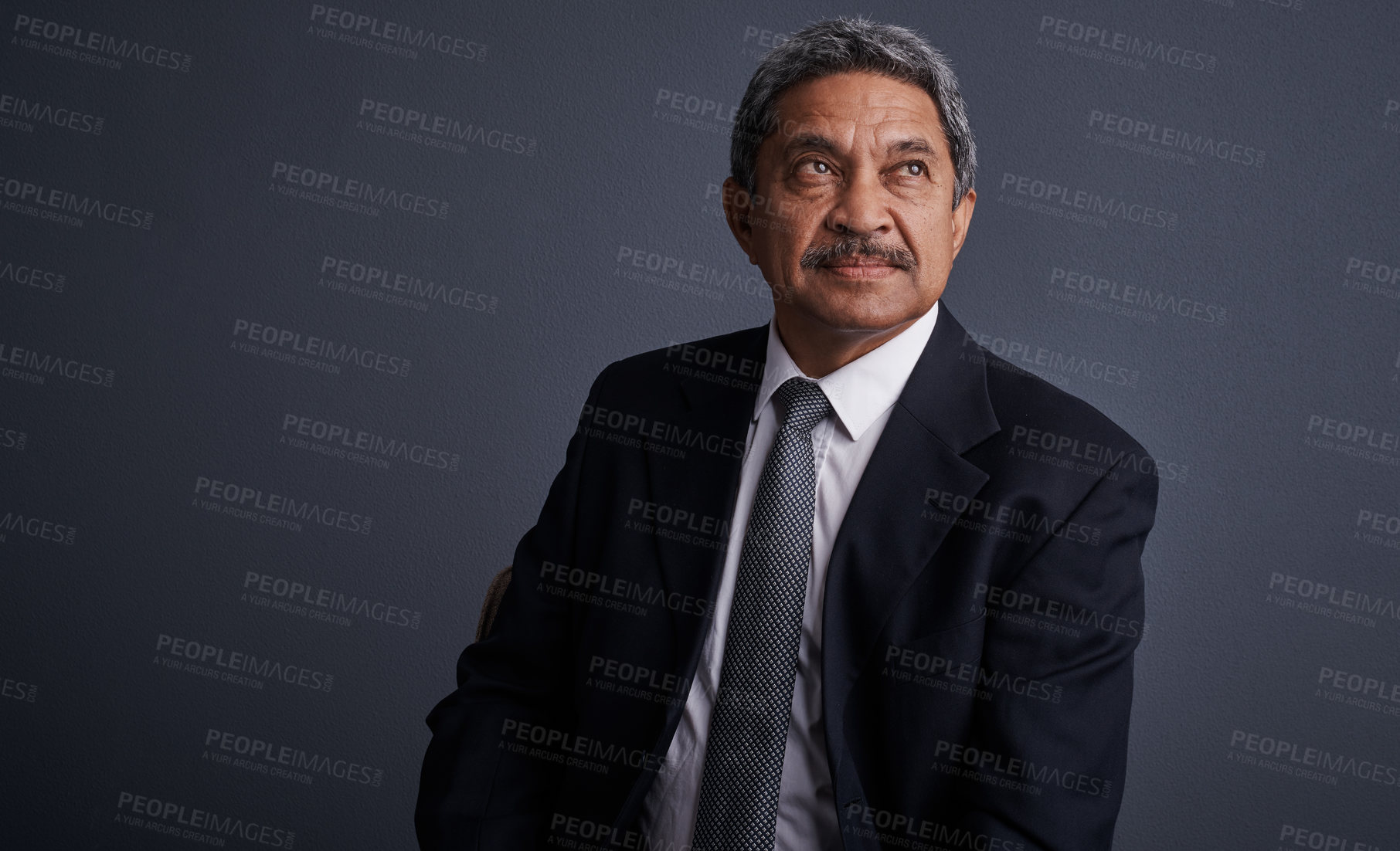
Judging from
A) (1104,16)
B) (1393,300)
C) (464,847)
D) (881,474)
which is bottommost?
(464,847)

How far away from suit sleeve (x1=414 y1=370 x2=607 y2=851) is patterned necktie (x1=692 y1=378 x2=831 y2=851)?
14.1 inches

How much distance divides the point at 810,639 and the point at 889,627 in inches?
5.0

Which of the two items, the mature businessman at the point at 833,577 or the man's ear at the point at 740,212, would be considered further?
the man's ear at the point at 740,212

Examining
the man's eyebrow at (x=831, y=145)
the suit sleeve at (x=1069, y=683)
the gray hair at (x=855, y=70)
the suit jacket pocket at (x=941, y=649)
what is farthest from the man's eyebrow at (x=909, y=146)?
the suit jacket pocket at (x=941, y=649)

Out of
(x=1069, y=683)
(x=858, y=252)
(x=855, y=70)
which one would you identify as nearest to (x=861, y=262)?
(x=858, y=252)

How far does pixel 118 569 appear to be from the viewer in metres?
2.92

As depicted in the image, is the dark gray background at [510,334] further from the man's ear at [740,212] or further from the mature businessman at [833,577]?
the mature businessman at [833,577]

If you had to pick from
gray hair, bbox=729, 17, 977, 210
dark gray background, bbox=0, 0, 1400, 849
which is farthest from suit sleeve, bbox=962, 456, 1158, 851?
dark gray background, bbox=0, 0, 1400, 849

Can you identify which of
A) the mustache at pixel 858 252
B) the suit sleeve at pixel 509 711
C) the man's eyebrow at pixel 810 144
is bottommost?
the suit sleeve at pixel 509 711

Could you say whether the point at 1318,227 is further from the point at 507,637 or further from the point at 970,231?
the point at 507,637

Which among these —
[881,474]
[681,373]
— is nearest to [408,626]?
[681,373]

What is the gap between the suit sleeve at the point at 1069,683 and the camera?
4.49ft

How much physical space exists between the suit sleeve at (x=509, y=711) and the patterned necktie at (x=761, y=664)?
0.36 m

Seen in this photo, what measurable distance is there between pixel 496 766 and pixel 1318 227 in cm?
231
